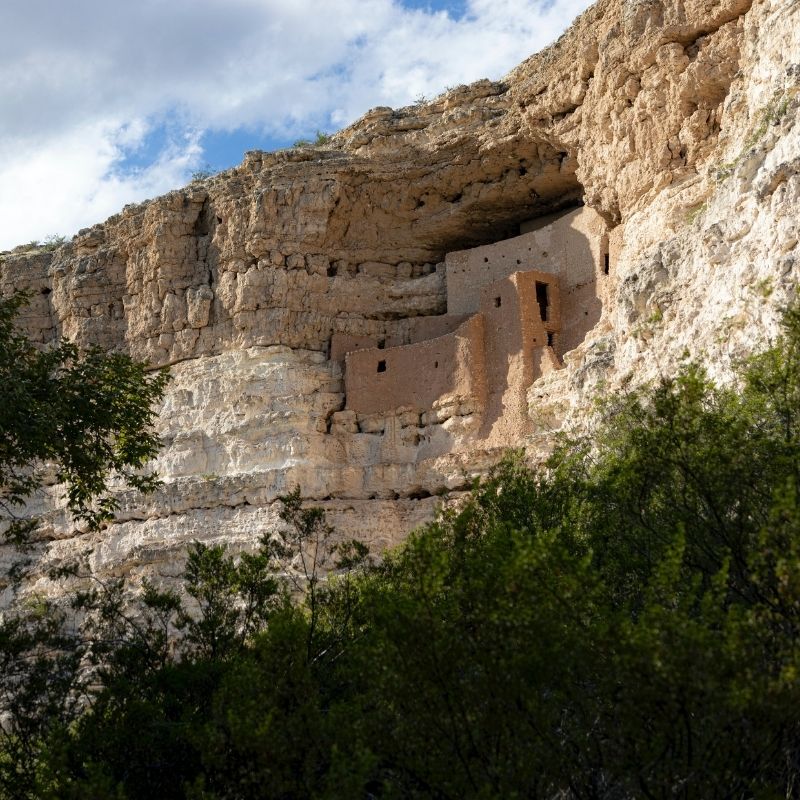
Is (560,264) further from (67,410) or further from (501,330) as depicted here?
(67,410)

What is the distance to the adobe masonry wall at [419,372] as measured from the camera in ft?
82.3

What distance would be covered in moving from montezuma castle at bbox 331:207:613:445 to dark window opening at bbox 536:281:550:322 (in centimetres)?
2

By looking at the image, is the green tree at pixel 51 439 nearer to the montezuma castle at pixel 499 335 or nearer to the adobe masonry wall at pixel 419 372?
the montezuma castle at pixel 499 335

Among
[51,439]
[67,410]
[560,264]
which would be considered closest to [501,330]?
[560,264]

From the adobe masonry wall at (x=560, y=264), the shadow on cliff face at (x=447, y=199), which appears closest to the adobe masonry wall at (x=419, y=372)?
the adobe masonry wall at (x=560, y=264)

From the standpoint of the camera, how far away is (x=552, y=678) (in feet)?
29.2

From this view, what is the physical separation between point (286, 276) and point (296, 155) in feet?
8.85

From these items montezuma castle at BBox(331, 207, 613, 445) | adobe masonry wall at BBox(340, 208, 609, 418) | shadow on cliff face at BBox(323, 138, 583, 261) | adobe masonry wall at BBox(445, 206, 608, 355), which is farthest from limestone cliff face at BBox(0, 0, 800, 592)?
adobe masonry wall at BBox(445, 206, 608, 355)

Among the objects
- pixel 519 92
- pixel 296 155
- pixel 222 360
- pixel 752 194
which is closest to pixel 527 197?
pixel 519 92

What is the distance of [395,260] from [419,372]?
374 centimetres

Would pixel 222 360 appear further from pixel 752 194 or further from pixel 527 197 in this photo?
pixel 752 194

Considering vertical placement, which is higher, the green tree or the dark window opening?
the dark window opening

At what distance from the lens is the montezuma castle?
80.3ft

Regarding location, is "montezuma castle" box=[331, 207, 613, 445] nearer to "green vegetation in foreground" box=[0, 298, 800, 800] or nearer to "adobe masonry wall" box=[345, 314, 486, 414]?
"adobe masonry wall" box=[345, 314, 486, 414]
